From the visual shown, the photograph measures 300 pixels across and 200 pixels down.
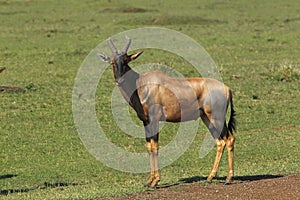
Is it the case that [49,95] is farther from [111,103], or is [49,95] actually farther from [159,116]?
[159,116]

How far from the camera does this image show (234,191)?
394 inches

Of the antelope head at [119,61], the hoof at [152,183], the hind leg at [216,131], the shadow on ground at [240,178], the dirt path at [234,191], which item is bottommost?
the shadow on ground at [240,178]

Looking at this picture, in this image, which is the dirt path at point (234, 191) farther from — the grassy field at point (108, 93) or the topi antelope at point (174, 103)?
the topi antelope at point (174, 103)

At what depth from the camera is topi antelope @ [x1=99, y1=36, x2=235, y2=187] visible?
11.4 m

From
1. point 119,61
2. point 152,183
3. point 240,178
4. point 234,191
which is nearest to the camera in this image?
point 234,191

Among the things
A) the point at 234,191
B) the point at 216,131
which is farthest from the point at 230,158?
the point at 234,191

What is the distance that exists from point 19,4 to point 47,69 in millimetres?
25626

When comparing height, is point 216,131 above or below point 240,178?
above

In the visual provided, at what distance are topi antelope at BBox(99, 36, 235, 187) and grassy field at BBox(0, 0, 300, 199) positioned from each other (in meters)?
0.79

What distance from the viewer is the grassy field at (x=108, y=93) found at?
13.1 m

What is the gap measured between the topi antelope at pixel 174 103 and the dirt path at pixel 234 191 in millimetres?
893

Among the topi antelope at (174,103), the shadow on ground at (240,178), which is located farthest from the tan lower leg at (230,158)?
the shadow on ground at (240,178)

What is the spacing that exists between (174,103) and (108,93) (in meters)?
9.71

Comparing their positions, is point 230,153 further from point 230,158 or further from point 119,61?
point 119,61
